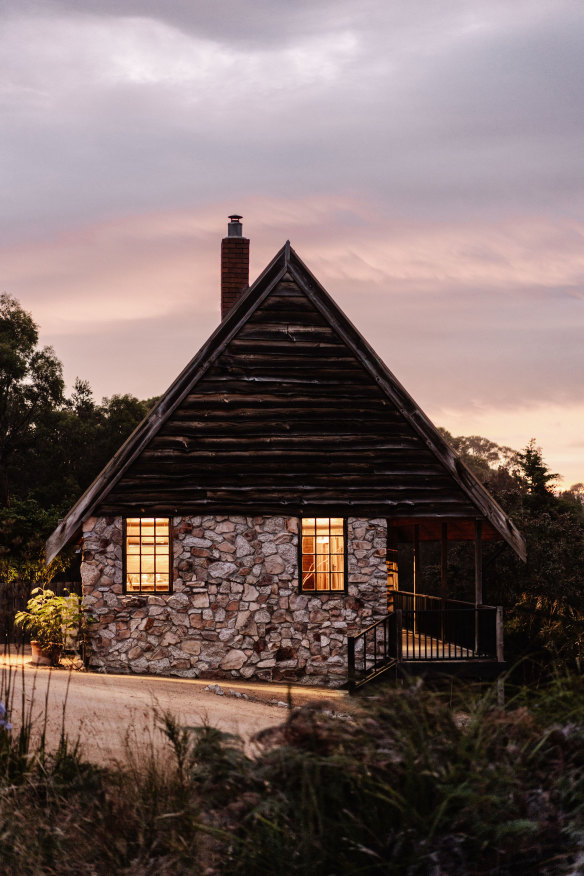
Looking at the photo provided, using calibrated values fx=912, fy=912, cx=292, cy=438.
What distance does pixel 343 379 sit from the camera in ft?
57.9

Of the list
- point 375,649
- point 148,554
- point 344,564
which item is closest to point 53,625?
point 148,554

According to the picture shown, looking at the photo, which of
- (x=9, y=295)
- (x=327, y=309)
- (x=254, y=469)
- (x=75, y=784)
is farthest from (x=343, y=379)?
(x=9, y=295)

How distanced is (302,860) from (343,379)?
13.6 metres

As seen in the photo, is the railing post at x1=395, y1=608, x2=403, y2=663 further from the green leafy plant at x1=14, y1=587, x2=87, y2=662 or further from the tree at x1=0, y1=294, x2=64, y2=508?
the tree at x1=0, y1=294, x2=64, y2=508

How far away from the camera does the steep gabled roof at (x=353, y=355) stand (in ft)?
56.0

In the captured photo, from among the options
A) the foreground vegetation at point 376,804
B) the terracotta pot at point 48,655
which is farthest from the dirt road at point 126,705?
the foreground vegetation at point 376,804

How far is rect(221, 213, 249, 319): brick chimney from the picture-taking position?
19.9m

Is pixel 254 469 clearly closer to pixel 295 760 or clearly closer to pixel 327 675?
pixel 327 675

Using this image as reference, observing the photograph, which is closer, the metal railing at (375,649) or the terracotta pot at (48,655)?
the metal railing at (375,649)

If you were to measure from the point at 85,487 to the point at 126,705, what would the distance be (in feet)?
92.5

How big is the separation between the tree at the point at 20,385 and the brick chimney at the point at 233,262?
19.1 m

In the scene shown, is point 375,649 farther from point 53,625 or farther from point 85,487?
point 85,487

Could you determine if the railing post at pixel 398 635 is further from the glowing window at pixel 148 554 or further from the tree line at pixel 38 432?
the tree line at pixel 38 432

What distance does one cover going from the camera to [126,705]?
415 inches
